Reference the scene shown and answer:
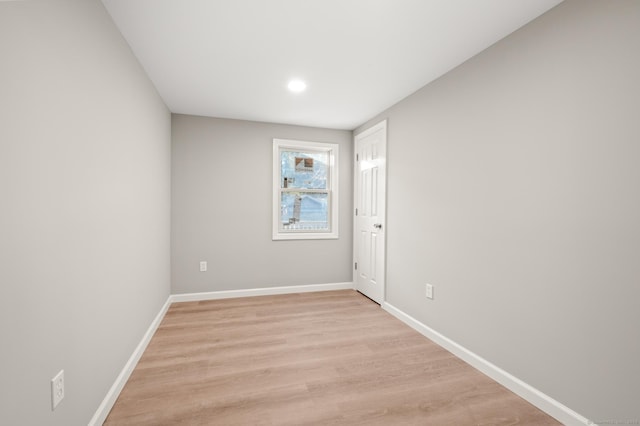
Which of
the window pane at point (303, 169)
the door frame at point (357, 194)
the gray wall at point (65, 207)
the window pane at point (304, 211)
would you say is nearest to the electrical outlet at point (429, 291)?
the door frame at point (357, 194)

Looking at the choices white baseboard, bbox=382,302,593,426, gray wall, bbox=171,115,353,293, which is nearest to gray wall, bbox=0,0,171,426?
gray wall, bbox=171,115,353,293

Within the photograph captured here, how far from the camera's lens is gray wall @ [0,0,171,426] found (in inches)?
37.9

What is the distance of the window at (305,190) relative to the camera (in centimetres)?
402

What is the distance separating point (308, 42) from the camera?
Answer: 2.07 m

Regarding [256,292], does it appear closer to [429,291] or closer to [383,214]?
[383,214]

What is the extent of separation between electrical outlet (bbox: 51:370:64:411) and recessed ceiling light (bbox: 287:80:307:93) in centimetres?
253

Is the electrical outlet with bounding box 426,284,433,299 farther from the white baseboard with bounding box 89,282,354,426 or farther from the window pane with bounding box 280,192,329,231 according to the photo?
the window pane with bounding box 280,192,329,231

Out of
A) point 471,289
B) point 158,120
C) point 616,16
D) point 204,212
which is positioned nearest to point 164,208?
point 204,212

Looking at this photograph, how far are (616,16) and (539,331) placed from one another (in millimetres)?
1712

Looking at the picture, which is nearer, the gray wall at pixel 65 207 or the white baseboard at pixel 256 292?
the gray wall at pixel 65 207

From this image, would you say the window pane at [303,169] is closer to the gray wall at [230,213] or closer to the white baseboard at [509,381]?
the gray wall at [230,213]

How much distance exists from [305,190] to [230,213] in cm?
107

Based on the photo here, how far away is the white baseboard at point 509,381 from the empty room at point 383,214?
12mm

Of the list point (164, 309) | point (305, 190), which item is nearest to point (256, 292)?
point (164, 309)
